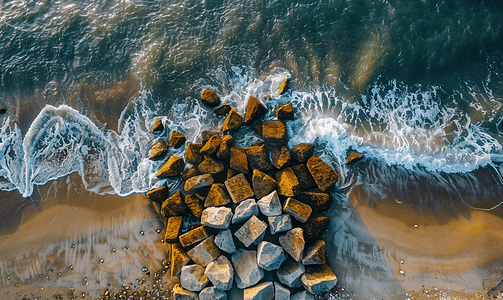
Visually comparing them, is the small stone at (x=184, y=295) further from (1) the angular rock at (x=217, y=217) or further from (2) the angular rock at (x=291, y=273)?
(2) the angular rock at (x=291, y=273)

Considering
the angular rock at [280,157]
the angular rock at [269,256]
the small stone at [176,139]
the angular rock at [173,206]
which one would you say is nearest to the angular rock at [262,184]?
the angular rock at [280,157]

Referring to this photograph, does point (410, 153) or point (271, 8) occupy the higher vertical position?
point (271, 8)

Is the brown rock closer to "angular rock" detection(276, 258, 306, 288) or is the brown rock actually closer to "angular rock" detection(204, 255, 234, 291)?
"angular rock" detection(276, 258, 306, 288)

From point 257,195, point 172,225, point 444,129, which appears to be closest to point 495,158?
point 444,129

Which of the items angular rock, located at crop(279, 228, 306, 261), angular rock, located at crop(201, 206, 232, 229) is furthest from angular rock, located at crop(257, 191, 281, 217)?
angular rock, located at crop(201, 206, 232, 229)

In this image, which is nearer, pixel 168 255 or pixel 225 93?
pixel 168 255

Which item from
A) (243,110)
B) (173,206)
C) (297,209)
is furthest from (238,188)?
(243,110)

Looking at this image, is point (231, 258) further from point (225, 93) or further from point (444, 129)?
point (444, 129)
